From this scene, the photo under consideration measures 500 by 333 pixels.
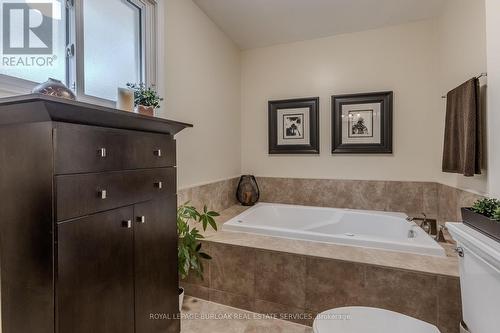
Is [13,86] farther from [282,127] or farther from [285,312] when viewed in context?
[282,127]

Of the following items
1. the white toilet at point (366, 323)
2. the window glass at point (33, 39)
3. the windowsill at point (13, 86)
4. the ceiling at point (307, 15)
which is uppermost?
the ceiling at point (307, 15)

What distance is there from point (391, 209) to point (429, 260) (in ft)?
3.93

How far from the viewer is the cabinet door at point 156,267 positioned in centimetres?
116

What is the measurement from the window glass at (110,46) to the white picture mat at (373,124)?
2136mm

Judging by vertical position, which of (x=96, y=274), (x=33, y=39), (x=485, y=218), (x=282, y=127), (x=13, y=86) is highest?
(x=33, y=39)

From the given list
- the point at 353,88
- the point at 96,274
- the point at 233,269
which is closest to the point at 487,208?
the point at 233,269

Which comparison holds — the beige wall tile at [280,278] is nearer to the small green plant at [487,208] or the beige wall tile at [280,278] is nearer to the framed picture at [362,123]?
the small green plant at [487,208]

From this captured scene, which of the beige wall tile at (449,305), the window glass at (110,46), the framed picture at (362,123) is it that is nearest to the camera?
the beige wall tile at (449,305)

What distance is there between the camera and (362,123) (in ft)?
9.15

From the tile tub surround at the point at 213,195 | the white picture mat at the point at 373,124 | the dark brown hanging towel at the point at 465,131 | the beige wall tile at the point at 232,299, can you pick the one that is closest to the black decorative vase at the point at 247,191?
the tile tub surround at the point at 213,195

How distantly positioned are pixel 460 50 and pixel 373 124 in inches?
36.7

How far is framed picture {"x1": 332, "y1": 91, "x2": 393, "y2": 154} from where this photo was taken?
2.71m

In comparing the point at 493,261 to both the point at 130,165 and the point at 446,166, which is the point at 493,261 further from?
the point at 446,166

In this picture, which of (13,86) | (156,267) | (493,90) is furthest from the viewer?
(493,90)
